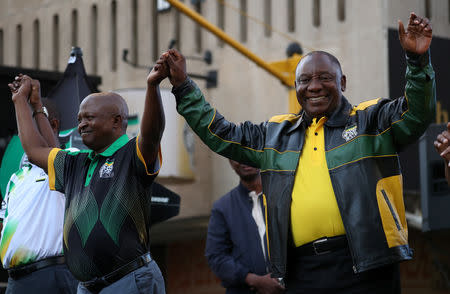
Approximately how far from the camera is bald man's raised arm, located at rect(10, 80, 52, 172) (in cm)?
408

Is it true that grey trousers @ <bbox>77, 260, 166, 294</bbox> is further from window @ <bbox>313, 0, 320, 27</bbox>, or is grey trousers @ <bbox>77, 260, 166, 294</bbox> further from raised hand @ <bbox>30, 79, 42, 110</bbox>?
window @ <bbox>313, 0, 320, 27</bbox>

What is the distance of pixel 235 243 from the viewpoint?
5293 millimetres

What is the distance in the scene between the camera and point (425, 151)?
6582 mm

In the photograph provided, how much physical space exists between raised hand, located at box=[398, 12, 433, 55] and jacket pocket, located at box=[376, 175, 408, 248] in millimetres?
549

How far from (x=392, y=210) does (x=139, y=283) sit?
126 cm

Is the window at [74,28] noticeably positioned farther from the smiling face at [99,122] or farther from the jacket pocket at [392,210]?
the jacket pocket at [392,210]

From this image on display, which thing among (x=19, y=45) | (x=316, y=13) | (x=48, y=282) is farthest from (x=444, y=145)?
(x=19, y=45)

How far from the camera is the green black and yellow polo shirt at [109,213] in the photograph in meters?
3.55

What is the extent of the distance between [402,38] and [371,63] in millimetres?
10356

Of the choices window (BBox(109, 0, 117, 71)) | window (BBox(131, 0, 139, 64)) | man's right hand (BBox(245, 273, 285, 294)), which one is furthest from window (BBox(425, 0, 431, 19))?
man's right hand (BBox(245, 273, 285, 294))

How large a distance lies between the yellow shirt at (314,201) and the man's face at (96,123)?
1.07 meters

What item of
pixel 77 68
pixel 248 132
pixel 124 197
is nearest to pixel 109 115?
pixel 124 197

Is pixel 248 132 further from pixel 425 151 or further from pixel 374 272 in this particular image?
pixel 425 151

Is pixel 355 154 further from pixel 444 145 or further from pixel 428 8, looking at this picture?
pixel 428 8
